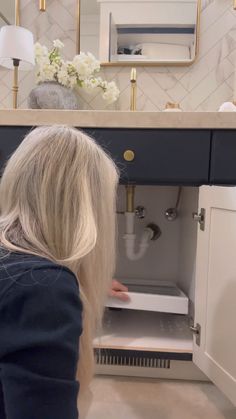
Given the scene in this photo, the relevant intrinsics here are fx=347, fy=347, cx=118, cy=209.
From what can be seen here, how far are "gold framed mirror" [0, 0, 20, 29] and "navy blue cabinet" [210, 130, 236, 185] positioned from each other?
1067mm

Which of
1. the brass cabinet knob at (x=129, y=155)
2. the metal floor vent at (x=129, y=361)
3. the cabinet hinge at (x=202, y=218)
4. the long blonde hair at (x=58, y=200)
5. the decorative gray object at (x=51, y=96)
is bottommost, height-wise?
the metal floor vent at (x=129, y=361)

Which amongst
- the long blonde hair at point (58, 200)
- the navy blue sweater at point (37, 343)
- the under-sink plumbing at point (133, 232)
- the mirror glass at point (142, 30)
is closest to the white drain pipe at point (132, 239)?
the under-sink plumbing at point (133, 232)

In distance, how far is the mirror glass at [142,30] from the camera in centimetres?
140

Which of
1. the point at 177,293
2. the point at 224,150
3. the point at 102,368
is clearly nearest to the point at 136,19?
the point at 224,150

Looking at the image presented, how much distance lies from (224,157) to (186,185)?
13 cm

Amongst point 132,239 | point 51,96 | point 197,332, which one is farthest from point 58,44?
point 197,332

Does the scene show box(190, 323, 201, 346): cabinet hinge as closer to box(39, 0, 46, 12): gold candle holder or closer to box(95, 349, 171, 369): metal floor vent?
box(95, 349, 171, 369): metal floor vent

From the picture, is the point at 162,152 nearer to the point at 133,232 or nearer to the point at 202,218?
the point at 202,218

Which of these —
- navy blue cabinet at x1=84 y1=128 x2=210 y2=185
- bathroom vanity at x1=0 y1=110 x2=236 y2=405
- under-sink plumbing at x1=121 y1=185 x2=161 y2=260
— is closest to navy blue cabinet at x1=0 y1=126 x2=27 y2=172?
bathroom vanity at x1=0 y1=110 x2=236 y2=405

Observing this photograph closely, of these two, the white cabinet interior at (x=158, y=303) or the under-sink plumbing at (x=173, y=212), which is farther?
the under-sink plumbing at (x=173, y=212)

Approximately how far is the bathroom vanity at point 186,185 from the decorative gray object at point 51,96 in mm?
307

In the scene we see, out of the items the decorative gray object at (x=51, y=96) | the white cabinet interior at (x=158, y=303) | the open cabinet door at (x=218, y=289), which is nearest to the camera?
the open cabinet door at (x=218, y=289)

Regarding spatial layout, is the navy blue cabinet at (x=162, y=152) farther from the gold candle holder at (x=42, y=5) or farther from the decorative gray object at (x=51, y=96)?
the gold candle holder at (x=42, y=5)

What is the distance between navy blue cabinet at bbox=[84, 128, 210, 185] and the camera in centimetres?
97
